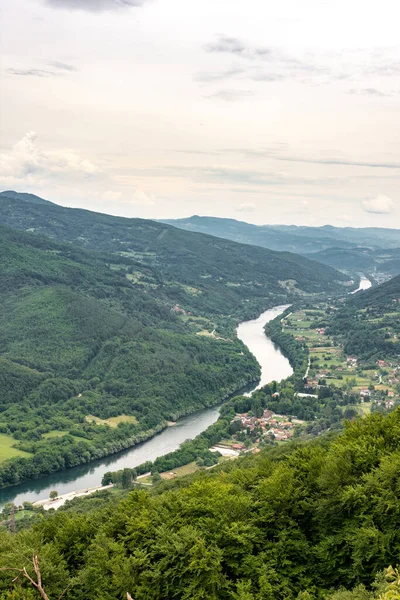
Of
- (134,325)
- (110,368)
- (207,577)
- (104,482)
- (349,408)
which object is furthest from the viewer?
(134,325)

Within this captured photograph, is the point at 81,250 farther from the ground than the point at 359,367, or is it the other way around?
the point at 81,250

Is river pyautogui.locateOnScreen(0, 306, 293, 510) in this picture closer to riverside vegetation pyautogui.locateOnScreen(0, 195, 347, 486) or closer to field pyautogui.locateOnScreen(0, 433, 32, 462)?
→ riverside vegetation pyautogui.locateOnScreen(0, 195, 347, 486)

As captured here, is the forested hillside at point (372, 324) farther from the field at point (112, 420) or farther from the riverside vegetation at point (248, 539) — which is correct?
the riverside vegetation at point (248, 539)

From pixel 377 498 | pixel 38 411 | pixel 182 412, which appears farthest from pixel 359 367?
pixel 377 498

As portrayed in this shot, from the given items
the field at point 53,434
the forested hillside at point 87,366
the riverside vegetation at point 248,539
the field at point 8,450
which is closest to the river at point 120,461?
the forested hillside at point 87,366

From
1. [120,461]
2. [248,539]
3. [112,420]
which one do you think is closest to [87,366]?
[112,420]

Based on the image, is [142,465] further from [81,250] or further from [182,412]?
[81,250]
